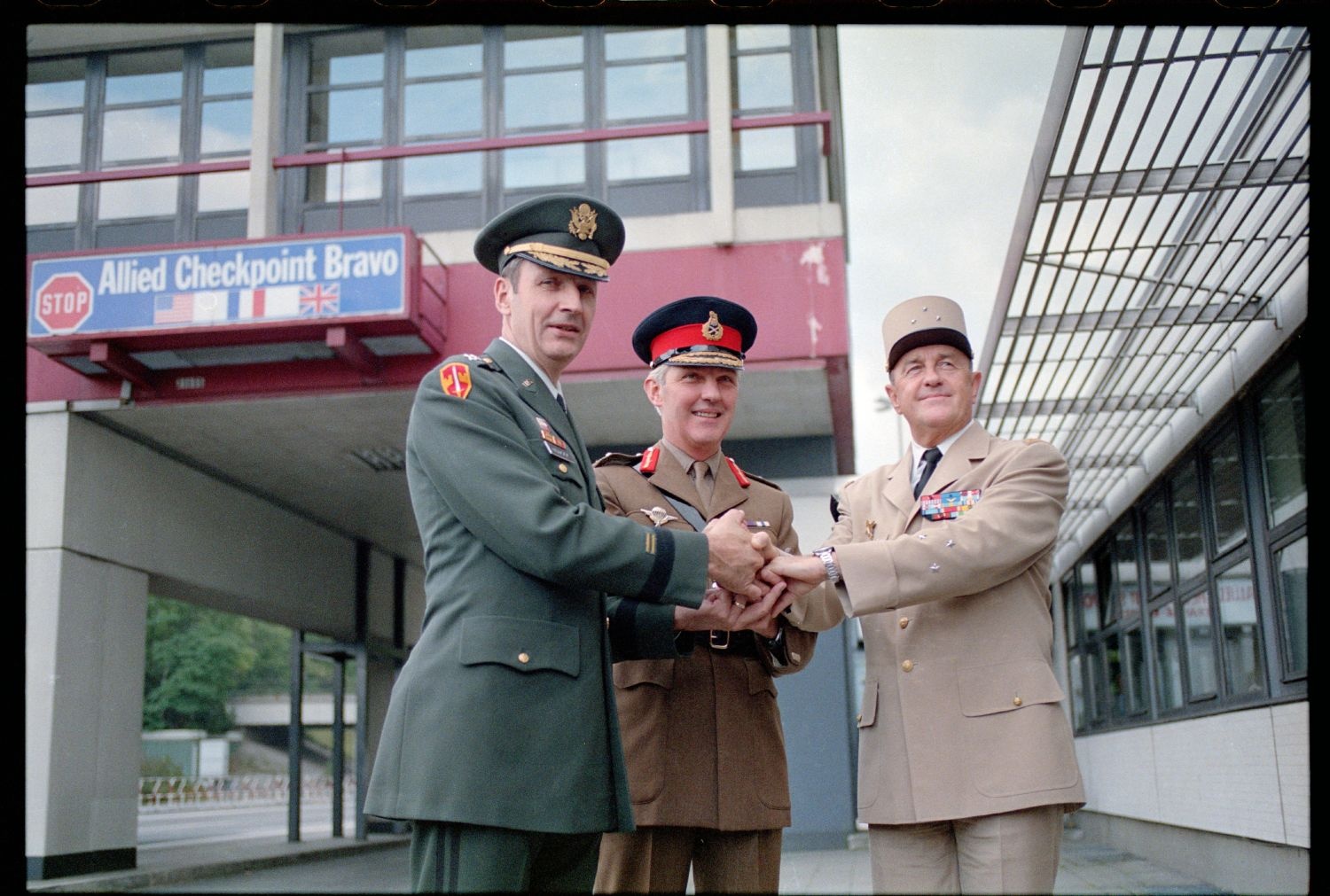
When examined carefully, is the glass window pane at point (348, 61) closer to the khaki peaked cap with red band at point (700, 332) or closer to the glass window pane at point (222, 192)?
the glass window pane at point (222, 192)

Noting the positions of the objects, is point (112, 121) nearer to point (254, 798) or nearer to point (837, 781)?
point (837, 781)

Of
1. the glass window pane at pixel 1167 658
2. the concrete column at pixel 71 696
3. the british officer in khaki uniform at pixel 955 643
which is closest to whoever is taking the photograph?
the british officer in khaki uniform at pixel 955 643

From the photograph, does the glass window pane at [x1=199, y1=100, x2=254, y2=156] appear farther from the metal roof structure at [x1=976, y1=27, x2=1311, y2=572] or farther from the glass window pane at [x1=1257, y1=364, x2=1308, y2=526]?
the glass window pane at [x1=1257, y1=364, x2=1308, y2=526]

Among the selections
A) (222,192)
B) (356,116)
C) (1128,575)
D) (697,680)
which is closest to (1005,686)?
(697,680)

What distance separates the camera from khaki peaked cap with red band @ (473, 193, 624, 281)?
2.59 m

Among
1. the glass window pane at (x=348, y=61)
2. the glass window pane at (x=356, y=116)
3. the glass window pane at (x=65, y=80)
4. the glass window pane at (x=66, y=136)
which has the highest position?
the glass window pane at (x=348, y=61)

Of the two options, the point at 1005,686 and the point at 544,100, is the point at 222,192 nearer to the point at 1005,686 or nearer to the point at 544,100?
the point at 544,100

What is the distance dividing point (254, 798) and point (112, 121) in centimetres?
3421

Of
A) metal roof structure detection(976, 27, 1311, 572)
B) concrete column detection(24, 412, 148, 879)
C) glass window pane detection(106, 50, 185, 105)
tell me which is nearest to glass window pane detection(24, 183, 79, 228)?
glass window pane detection(106, 50, 185, 105)

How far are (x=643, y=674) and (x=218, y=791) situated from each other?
4023 centimetres

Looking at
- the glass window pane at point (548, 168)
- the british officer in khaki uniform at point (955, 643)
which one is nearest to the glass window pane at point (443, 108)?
the glass window pane at point (548, 168)

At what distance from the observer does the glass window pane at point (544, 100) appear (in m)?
10.4

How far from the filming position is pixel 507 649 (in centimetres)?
219

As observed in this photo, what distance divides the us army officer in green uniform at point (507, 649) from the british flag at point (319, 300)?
236 inches
